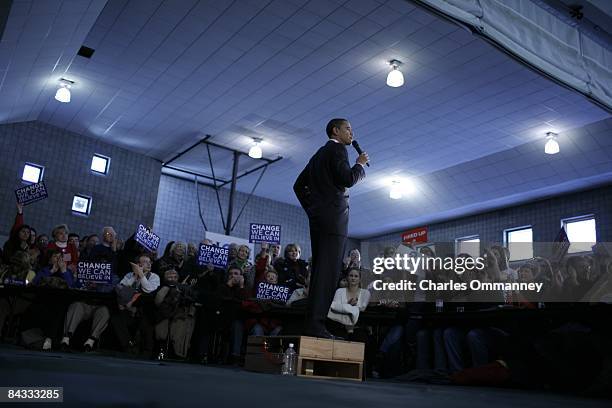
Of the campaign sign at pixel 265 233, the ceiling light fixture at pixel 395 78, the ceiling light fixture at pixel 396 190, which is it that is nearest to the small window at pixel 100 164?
the campaign sign at pixel 265 233

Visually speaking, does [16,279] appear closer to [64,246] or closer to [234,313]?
[64,246]

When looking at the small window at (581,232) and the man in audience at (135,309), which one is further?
the small window at (581,232)

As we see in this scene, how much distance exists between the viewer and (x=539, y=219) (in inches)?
467

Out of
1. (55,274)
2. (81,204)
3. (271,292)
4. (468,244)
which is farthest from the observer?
(468,244)

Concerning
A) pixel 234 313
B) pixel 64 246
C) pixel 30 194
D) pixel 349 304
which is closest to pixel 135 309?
pixel 234 313

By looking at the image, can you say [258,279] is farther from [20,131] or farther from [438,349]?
[20,131]

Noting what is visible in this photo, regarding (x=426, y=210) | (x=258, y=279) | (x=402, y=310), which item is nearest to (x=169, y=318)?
(x=258, y=279)

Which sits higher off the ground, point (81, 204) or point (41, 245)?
point (81, 204)

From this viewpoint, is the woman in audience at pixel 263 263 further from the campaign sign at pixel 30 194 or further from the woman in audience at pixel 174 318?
the campaign sign at pixel 30 194

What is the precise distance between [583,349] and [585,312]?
344 mm

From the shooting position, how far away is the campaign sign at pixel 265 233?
26.5ft

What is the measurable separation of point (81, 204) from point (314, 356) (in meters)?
9.40

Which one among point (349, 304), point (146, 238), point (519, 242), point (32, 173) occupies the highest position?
point (32, 173)

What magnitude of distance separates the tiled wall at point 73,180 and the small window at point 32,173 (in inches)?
3.4
